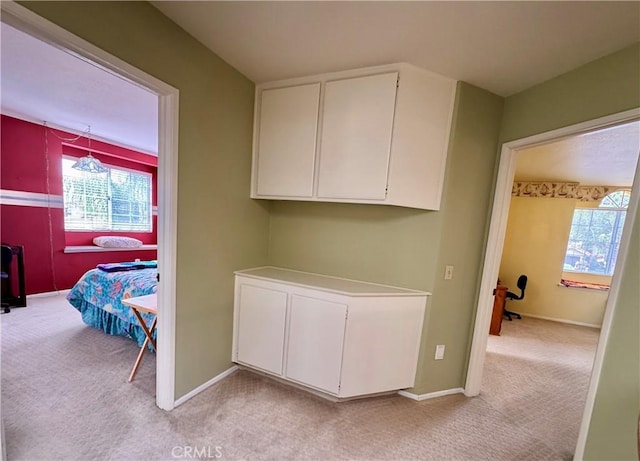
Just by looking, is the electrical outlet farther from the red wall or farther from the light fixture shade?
the red wall

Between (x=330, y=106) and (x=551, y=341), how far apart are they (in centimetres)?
436

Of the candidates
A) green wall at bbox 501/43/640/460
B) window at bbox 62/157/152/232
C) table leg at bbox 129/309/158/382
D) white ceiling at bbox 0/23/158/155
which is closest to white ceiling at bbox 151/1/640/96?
green wall at bbox 501/43/640/460

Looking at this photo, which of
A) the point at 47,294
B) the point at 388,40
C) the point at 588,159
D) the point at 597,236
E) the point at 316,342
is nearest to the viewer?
the point at 388,40

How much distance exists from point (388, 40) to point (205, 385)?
277cm

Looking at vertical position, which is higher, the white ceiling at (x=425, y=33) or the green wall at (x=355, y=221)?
the white ceiling at (x=425, y=33)

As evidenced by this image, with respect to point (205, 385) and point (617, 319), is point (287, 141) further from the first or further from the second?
point (617, 319)

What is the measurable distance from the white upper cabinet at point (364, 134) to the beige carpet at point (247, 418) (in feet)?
5.21

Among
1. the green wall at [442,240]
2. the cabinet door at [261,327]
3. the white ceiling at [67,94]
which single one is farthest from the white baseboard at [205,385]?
the white ceiling at [67,94]

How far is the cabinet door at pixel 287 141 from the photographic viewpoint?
2.03 metres

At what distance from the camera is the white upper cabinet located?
180 centimetres

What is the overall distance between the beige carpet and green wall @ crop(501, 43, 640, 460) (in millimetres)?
495

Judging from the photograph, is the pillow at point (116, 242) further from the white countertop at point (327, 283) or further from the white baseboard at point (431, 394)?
the white baseboard at point (431, 394)

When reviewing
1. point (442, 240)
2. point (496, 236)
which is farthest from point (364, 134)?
point (496, 236)

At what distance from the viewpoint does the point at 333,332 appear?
6.30 ft
